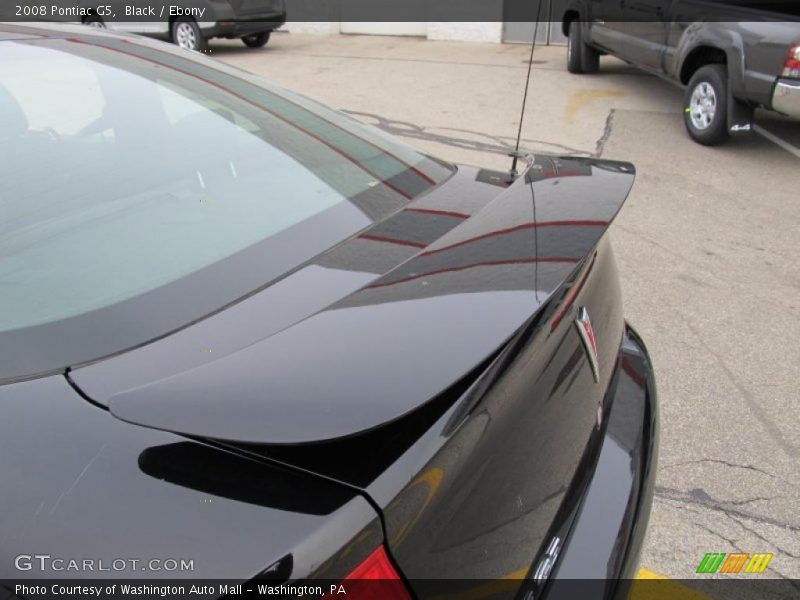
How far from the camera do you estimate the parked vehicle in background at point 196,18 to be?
468 inches

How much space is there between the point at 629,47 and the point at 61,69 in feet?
24.9

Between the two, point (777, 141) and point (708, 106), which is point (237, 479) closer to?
point (708, 106)

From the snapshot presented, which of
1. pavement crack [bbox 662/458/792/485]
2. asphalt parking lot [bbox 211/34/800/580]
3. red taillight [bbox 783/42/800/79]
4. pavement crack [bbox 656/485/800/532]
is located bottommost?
pavement crack [bbox 656/485/800/532]

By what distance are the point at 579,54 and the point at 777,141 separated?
381cm

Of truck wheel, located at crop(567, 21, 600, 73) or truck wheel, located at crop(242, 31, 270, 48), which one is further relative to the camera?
truck wheel, located at crop(242, 31, 270, 48)

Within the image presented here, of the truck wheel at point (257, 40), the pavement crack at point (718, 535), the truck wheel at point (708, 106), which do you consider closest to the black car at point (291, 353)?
the pavement crack at point (718, 535)

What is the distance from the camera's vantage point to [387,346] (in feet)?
3.49

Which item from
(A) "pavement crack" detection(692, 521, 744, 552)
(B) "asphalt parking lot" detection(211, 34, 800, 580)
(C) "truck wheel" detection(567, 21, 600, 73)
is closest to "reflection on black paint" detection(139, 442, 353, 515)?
(B) "asphalt parking lot" detection(211, 34, 800, 580)

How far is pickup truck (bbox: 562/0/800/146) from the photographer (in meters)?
5.82

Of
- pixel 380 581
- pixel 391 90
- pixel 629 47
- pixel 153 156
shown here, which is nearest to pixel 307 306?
pixel 380 581

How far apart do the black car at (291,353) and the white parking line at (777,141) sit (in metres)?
5.79

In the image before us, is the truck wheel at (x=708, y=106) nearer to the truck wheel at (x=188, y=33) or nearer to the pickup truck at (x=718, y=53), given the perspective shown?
the pickup truck at (x=718, y=53)

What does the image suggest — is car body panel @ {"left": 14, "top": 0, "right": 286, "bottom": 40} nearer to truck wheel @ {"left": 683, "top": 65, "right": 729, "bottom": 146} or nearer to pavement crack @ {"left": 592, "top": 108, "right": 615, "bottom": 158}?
pavement crack @ {"left": 592, "top": 108, "right": 615, "bottom": 158}

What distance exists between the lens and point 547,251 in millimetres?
1360
